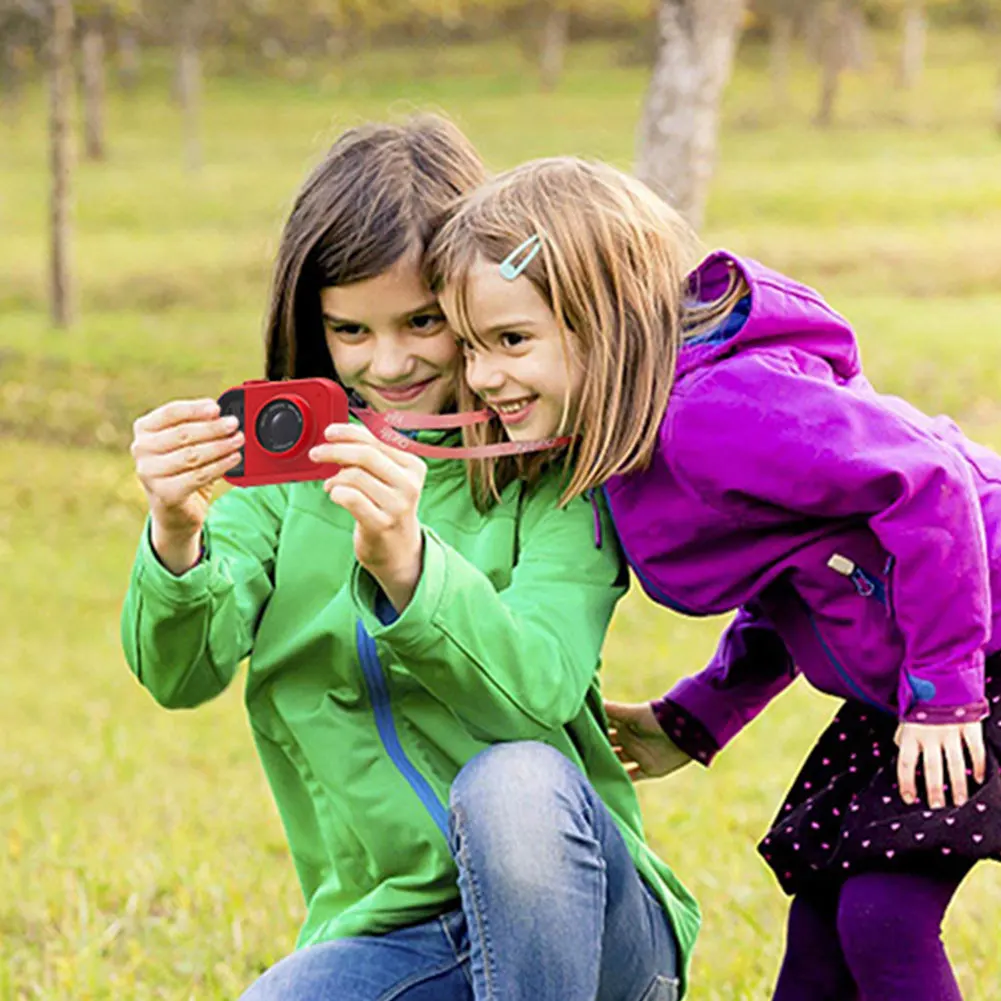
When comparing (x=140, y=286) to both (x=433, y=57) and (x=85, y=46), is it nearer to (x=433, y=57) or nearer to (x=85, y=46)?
(x=85, y=46)

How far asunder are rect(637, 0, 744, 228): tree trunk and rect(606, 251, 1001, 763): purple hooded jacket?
6221 millimetres

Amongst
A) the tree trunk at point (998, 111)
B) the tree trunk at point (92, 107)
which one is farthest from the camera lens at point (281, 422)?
the tree trunk at point (92, 107)

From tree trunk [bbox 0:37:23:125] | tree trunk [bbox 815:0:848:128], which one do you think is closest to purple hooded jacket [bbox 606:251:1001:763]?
tree trunk [bbox 0:37:23:125]

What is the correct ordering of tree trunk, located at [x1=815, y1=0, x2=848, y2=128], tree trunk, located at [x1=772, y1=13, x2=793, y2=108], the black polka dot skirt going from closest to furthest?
1. the black polka dot skirt
2. tree trunk, located at [x1=815, y1=0, x2=848, y2=128]
3. tree trunk, located at [x1=772, y1=13, x2=793, y2=108]

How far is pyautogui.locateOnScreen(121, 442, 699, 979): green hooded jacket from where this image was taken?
2115 mm

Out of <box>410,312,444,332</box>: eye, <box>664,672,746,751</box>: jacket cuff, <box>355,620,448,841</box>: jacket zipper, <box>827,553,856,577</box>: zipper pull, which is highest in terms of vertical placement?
<box>410,312,444,332</box>: eye

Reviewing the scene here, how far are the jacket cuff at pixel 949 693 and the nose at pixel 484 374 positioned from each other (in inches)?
24.2

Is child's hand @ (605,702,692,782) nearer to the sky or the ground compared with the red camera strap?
nearer to the ground

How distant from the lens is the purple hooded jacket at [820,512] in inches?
78.9

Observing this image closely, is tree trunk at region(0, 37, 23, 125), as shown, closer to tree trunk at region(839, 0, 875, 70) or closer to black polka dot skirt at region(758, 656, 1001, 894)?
tree trunk at region(839, 0, 875, 70)

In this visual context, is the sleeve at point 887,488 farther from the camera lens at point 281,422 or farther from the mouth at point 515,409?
the camera lens at point 281,422

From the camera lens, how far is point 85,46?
98.8 ft

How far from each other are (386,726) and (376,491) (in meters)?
0.50

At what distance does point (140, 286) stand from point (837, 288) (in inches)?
295
